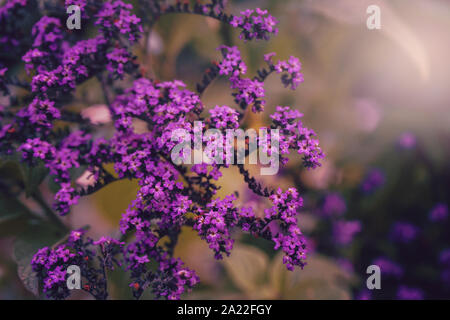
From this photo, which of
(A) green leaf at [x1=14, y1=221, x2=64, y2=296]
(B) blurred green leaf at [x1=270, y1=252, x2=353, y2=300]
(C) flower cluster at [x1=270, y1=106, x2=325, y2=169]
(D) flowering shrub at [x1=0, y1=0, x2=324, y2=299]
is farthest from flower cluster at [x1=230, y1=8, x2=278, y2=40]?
(B) blurred green leaf at [x1=270, y1=252, x2=353, y2=300]

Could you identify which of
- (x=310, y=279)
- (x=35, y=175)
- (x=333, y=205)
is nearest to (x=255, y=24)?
(x=35, y=175)

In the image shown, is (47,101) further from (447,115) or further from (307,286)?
(447,115)

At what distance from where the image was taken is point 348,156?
1546 mm

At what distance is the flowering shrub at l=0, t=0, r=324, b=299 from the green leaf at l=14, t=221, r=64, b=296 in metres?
0.03

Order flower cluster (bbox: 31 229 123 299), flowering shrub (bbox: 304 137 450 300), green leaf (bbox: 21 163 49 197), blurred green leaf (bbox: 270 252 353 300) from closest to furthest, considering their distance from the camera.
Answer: flower cluster (bbox: 31 229 123 299) → green leaf (bbox: 21 163 49 197) → blurred green leaf (bbox: 270 252 353 300) → flowering shrub (bbox: 304 137 450 300)

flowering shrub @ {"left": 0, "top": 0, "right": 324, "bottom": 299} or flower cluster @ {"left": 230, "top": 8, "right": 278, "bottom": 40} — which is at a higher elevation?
flower cluster @ {"left": 230, "top": 8, "right": 278, "bottom": 40}

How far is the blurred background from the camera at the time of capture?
4.08 ft

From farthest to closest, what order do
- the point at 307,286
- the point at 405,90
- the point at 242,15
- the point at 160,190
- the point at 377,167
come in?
the point at 405,90
the point at 377,167
the point at 307,286
the point at 242,15
the point at 160,190

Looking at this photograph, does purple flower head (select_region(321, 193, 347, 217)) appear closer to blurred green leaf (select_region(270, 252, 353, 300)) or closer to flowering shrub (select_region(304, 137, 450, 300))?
flowering shrub (select_region(304, 137, 450, 300))

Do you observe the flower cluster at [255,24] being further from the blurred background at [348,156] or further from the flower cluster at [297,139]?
the blurred background at [348,156]

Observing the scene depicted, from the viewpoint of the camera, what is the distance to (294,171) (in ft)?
5.20

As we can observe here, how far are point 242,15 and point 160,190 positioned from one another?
394 mm

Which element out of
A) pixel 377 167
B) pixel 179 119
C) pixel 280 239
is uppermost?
pixel 179 119
